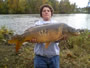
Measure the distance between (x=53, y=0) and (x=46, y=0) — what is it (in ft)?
12.8

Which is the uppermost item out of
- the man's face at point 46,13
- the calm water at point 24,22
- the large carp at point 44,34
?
the man's face at point 46,13

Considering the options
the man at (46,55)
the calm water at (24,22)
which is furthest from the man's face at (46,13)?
the calm water at (24,22)

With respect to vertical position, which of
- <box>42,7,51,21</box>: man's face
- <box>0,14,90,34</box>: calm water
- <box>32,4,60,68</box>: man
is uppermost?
<box>42,7,51,21</box>: man's face

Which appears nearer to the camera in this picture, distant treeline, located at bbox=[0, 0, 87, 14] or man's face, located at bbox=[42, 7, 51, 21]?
man's face, located at bbox=[42, 7, 51, 21]

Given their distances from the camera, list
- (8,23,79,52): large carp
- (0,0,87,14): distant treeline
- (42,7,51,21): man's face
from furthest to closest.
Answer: (0,0,87,14): distant treeline
(42,7,51,21): man's face
(8,23,79,52): large carp

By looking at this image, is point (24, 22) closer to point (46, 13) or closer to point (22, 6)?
point (46, 13)

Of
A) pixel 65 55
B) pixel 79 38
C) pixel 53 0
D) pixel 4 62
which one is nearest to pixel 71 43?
pixel 79 38

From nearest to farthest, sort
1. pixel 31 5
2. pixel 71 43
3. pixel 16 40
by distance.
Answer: pixel 16 40 → pixel 71 43 → pixel 31 5

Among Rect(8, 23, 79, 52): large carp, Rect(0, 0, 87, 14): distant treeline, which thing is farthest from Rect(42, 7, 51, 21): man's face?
Rect(0, 0, 87, 14): distant treeline

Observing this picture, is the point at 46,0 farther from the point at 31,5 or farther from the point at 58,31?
the point at 58,31

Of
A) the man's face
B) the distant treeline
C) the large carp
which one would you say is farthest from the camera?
the distant treeline

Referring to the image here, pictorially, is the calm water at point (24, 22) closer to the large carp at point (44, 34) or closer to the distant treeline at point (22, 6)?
the large carp at point (44, 34)

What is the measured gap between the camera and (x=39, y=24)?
2.66 m

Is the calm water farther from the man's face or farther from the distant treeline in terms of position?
the distant treeline
